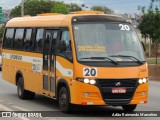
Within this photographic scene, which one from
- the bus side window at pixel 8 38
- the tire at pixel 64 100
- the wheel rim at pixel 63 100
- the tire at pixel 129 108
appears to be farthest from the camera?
the bus side window at pixel 8 38

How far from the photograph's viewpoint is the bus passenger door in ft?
45.3

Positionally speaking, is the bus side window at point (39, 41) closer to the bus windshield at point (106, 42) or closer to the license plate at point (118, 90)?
the bus windshield at point (106, 42)

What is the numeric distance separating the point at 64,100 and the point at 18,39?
5189 millimetres

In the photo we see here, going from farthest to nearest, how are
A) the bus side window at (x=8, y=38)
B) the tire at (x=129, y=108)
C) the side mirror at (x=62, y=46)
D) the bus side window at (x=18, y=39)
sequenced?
the bus side window at (x=8, y=38)
the bus side window at (x=18, y=39)
the tire at (x=129, y=108)
the side mirror at (x=62, y=46)

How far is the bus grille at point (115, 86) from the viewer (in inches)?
474

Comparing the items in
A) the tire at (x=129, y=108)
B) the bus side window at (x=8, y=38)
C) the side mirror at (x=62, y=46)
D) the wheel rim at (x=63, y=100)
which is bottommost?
the tire at (x=129, y=108)

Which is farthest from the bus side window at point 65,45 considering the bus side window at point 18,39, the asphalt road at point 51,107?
the bus side window at point 18,39

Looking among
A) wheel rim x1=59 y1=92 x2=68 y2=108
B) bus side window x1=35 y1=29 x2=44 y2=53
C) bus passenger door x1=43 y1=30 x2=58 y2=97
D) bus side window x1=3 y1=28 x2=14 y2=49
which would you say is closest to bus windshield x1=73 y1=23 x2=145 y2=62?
wheel rim x1=59 y1=92 x2=68 y2=108

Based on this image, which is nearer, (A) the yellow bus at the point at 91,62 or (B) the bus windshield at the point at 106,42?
(A) the yellow bus at the point at 91,62

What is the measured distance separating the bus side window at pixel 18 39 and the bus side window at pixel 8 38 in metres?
0.55

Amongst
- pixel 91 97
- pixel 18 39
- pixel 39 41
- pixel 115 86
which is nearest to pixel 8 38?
pixel 18 39

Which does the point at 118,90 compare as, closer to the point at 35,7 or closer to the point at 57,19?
the point at 57,19

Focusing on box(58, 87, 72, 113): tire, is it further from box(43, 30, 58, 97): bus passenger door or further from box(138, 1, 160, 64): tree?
box(138, 1, 160, 64): tree

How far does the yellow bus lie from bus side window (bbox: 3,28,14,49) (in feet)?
11.8
